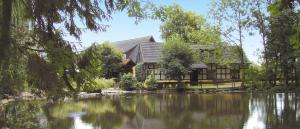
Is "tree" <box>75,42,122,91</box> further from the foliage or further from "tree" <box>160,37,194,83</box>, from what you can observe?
the foliage

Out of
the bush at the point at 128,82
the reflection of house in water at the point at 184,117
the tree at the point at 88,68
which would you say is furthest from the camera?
the bush at the point at 128,82

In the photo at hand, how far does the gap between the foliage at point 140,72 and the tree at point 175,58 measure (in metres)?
3.20

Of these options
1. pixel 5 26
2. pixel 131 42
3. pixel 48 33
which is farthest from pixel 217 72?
pixel 5 26

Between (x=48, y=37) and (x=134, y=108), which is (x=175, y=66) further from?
(x=48, y=37)

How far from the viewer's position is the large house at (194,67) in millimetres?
40969

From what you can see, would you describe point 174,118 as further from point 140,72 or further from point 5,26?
point 140,72

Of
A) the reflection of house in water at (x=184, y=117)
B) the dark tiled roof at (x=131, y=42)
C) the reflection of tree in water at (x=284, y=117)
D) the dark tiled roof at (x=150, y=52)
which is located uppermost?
the dark tiled roof at (x=131, y=42)

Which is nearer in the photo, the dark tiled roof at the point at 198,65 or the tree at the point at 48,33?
the tree at the point at 48,33

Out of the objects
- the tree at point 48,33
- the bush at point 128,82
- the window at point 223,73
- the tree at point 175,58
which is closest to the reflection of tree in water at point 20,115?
the tree at point 48,33

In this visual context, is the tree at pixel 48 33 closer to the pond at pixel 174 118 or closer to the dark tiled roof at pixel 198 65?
the pond at pixel 174 118

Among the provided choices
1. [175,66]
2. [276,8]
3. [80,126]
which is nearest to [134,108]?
[80,126]

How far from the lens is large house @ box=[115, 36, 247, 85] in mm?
40969

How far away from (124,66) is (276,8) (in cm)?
4099

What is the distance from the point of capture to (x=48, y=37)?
5.34m
